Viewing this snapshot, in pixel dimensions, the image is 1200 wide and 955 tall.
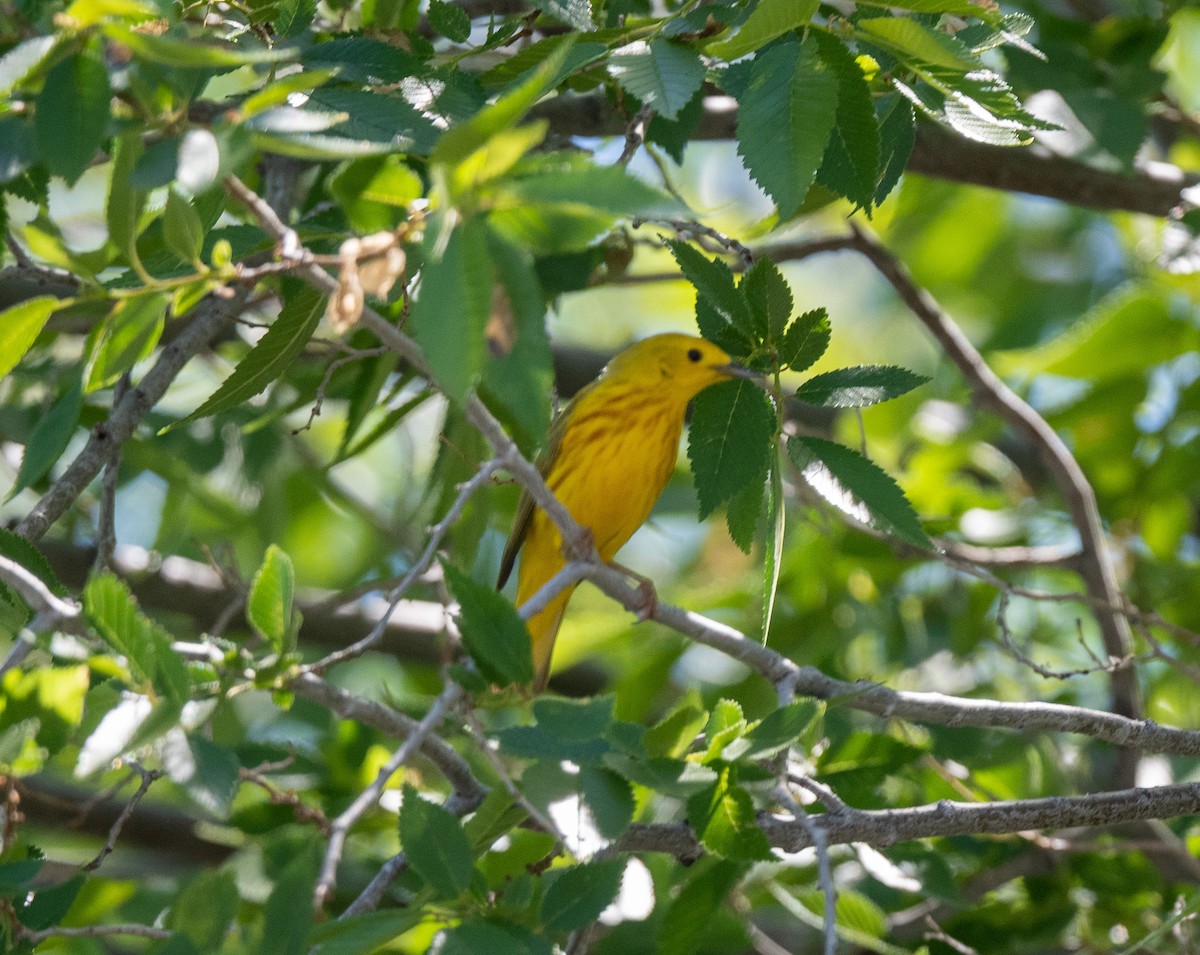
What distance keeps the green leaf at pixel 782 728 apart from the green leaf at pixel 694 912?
787mm

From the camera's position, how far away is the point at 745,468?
2311 mm

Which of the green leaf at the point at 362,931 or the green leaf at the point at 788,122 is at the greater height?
the green leaf at the point at 788,122

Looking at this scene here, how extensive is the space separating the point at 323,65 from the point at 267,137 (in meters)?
0.55

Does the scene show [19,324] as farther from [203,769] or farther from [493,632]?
[493,632]

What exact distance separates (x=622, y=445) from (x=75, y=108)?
242 centimetres

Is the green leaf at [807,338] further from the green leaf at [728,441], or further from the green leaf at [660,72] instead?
the green leaf at [660,72]

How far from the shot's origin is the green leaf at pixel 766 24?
6.54 feet

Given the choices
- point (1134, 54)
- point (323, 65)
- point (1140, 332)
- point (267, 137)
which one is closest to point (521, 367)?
point (267, 137)

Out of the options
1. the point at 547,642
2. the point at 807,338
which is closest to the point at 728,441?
the point at 807,338

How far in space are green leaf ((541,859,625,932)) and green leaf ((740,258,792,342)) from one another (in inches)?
40.6

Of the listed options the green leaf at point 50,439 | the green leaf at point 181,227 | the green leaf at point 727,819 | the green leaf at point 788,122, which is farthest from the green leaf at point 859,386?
the green leaf at point 50,439

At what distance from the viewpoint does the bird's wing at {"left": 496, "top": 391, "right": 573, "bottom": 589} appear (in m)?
3.89

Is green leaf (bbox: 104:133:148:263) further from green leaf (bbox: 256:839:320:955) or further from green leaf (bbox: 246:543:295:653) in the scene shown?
green leaf (bbox: 256:839:320:955)

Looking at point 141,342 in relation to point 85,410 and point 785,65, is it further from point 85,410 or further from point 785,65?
point 85,410
